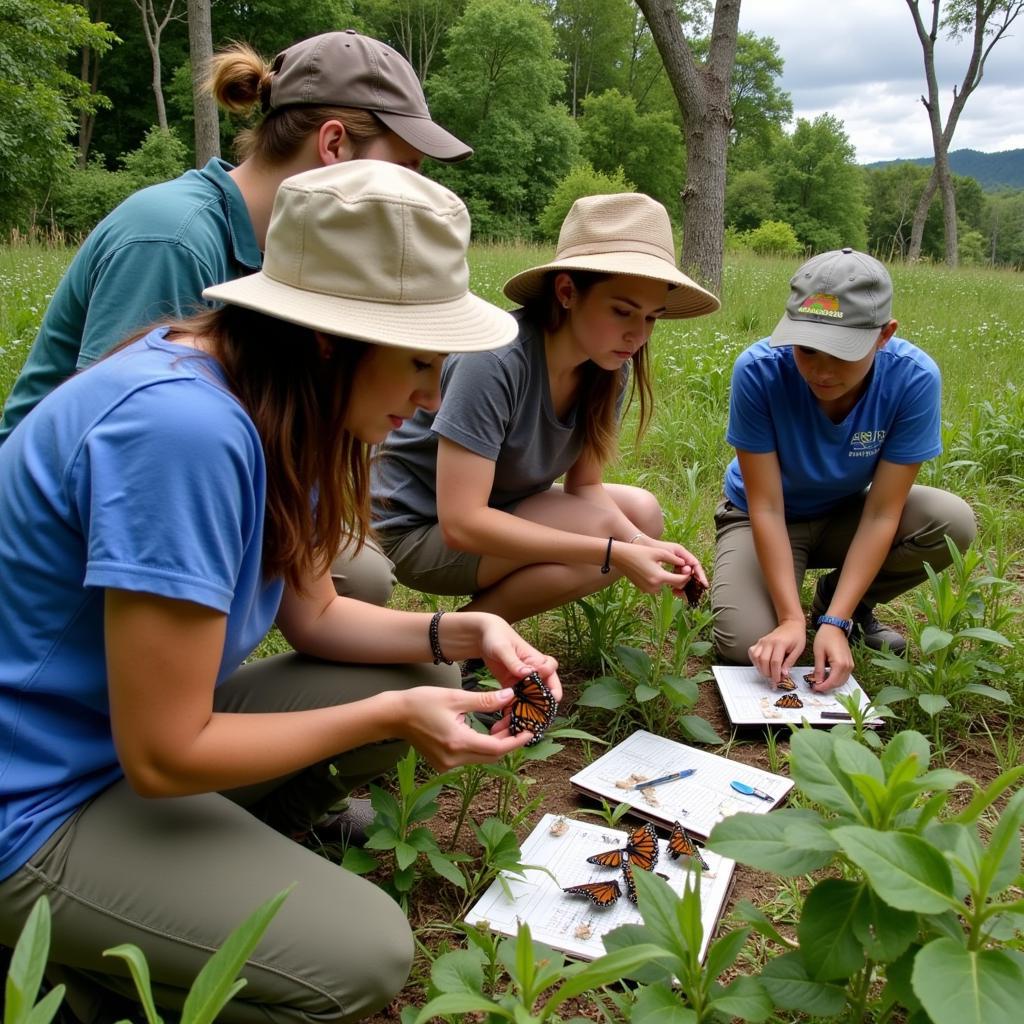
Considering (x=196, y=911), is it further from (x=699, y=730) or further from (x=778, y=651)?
(x=778, y=651)

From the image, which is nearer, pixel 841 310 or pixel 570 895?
pixel 570 895

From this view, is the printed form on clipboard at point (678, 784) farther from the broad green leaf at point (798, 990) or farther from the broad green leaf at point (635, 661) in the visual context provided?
the broad green leaf at point (798, 990)

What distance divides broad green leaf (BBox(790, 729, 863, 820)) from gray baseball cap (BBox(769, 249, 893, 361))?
1361mm

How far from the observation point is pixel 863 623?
286cm

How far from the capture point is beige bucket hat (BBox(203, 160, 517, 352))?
46.6 inches

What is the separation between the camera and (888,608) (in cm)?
309

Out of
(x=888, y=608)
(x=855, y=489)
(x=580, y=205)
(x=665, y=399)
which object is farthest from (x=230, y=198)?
(x=665, y=399)

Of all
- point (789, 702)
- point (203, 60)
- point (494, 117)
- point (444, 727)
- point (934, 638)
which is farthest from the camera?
point (494, 117)

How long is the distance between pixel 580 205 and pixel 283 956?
1.82 m

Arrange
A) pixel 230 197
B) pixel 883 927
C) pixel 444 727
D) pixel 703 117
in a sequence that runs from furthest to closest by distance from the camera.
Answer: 1. pixel 703 117
2. pixel 230 197
3. pixel 444 727
4. pixel 883 927

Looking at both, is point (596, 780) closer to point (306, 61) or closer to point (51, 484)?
point (51, 484)

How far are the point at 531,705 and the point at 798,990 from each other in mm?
603

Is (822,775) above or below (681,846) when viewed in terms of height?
above

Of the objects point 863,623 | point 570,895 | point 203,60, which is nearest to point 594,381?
point 863,623
